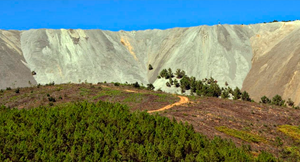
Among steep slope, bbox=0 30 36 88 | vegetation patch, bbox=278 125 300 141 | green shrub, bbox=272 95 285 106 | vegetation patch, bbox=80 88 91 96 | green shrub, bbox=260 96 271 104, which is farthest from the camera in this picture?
steep slope, bbox=0 30 36 88

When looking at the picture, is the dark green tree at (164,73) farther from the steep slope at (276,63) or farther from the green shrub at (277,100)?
the green shrub at (277,100)

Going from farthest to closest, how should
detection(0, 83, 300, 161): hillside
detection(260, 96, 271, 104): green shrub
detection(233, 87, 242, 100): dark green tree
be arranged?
detection(233, 87, 242, 100): dark green tree, detection(260, 96, 271, 104): green shrub, detection(0, 83, 300, 161): hillside

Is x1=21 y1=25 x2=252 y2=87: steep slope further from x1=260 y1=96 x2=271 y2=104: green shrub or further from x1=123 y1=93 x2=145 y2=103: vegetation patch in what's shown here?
x1=123 y1=93 x2=145 y2=103: vegetation patch

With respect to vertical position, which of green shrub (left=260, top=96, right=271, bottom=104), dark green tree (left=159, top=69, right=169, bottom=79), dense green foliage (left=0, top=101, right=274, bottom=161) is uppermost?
dark green tree (left=159, top=69, right=169, bottom=79)

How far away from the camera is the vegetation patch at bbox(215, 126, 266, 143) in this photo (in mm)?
34094

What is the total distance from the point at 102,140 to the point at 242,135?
1637cm

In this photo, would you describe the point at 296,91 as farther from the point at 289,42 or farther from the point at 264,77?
the point at 289,42

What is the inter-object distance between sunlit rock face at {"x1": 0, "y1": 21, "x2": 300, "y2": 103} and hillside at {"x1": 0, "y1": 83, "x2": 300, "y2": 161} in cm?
2676

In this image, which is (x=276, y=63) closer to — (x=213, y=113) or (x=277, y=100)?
(x=277, y=100)

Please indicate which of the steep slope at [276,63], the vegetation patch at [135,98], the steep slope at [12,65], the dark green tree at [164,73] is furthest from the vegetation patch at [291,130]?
the steep slope at [12,65]

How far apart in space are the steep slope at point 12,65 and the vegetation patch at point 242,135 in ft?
190

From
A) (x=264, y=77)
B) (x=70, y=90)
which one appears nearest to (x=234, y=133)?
(x=70, y=90)

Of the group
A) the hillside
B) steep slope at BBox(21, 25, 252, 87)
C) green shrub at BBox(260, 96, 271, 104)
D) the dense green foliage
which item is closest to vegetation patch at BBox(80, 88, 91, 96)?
the hillside

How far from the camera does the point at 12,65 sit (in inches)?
3349
